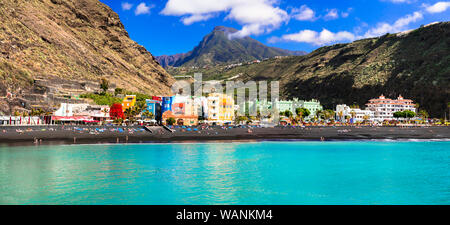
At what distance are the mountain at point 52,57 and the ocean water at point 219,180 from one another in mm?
63266

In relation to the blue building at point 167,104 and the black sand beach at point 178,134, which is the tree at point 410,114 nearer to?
the black sand beach at point 178,134

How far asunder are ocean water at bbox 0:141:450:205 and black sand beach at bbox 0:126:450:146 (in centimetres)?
1984

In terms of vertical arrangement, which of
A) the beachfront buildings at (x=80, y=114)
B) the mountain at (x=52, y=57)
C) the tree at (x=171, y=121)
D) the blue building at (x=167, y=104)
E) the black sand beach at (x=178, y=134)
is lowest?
the black sand beach at (x=178, y=134)

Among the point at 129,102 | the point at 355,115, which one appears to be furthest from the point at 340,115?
the point at 129,102

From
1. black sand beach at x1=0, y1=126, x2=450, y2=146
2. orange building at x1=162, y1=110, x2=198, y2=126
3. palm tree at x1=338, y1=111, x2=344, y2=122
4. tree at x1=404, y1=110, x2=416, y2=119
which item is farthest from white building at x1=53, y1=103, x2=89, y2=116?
tree at x1=404, y1=110, x2=416, y2=119

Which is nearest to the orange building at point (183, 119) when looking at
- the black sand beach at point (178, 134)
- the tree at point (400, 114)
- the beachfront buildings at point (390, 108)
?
the black sand beach at point (178, 134)

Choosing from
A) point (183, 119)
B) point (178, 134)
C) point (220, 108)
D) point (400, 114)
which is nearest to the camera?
point (178, 134)

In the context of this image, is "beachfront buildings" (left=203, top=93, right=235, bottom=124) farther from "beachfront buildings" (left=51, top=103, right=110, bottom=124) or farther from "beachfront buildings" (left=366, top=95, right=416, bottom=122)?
"beachfront buildings" (left=366, top=95, right=416, bottom=122)

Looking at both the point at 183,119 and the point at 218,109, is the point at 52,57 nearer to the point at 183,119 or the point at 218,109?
the point at 183,119

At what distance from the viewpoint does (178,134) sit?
251ft

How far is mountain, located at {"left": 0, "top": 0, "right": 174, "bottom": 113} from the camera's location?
104750 millimetres

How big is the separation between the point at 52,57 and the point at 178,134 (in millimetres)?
92276

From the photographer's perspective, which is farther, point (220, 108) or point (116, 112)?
point (220, 108)

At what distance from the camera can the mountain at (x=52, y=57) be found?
344 feet
